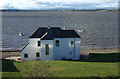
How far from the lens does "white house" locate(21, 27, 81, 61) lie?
122 ft

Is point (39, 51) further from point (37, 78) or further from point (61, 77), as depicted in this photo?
point (37, 78)

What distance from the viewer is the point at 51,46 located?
37.2 meters

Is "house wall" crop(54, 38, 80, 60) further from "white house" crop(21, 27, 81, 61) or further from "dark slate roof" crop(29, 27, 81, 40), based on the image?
"dark slate roof" crop(29, 27, 81, 40)

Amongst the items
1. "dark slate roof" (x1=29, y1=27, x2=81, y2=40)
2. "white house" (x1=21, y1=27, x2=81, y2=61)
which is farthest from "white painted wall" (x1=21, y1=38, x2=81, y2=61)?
"dark slate roof" (x1=29, y1=27, x2=81, y2=40)

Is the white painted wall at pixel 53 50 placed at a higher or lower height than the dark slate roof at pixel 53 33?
lower

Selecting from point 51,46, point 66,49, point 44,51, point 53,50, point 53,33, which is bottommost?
point 44,51

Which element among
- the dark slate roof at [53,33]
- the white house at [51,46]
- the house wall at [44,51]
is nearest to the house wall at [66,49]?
the white house at [51,46]

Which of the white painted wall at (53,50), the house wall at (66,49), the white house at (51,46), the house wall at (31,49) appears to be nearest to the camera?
the white house at (51,46)

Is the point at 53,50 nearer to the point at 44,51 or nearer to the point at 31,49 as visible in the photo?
the point at 44,51

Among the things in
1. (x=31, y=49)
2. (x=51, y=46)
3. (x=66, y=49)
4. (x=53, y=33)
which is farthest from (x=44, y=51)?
(x=66, y=49)

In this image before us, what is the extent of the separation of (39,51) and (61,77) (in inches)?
690

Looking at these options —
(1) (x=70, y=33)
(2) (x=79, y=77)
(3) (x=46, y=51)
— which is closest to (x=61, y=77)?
(2) (x=79, y=77)

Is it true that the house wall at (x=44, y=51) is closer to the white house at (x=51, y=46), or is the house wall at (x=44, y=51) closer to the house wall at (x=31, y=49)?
the white house at (x=51, y=46)

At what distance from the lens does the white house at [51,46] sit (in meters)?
37.3
